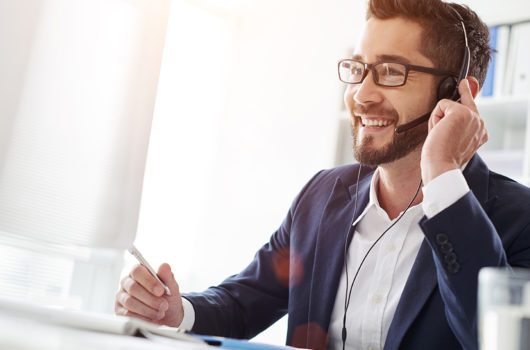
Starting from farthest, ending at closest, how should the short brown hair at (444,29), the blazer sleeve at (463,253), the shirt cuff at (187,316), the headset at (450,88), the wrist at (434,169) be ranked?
the short brown hair at (444,29)
the headset at (450,88)
the shirt cuff at (187,316)
the wrist at (434,169)
the blazer sleeve at (463,253)

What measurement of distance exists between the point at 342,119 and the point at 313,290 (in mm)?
2243

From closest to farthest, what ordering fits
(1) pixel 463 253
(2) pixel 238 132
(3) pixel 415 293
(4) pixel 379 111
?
1. (1) pixel 463 253
2. (3) pixel 415 293
3. (4) pixel 379 111
4. (2) pixel 238 132

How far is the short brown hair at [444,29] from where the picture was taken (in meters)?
1.76

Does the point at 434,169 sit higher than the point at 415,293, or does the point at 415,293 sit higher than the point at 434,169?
the point at 434,169

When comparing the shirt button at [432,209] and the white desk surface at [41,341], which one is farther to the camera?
the shirt button at [432,209]

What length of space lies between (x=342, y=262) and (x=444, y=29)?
0.65m

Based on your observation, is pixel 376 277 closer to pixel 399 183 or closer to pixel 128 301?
pixel 399 183

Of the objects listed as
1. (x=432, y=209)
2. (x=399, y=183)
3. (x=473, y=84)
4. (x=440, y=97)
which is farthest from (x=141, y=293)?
(x=473, y=84)

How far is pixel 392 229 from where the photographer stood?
161cm

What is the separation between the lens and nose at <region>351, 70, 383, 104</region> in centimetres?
173

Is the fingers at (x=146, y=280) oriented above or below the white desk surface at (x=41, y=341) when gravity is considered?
below

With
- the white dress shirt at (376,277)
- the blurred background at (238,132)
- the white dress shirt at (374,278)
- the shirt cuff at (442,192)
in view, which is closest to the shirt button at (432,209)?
the shirt cuff at (442,192)

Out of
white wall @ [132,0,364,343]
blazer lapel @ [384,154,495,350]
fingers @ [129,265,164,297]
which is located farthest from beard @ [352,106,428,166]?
white wall @ [132,0,364,343]

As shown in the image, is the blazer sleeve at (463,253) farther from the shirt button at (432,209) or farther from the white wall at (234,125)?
the white wall at (234,125)
